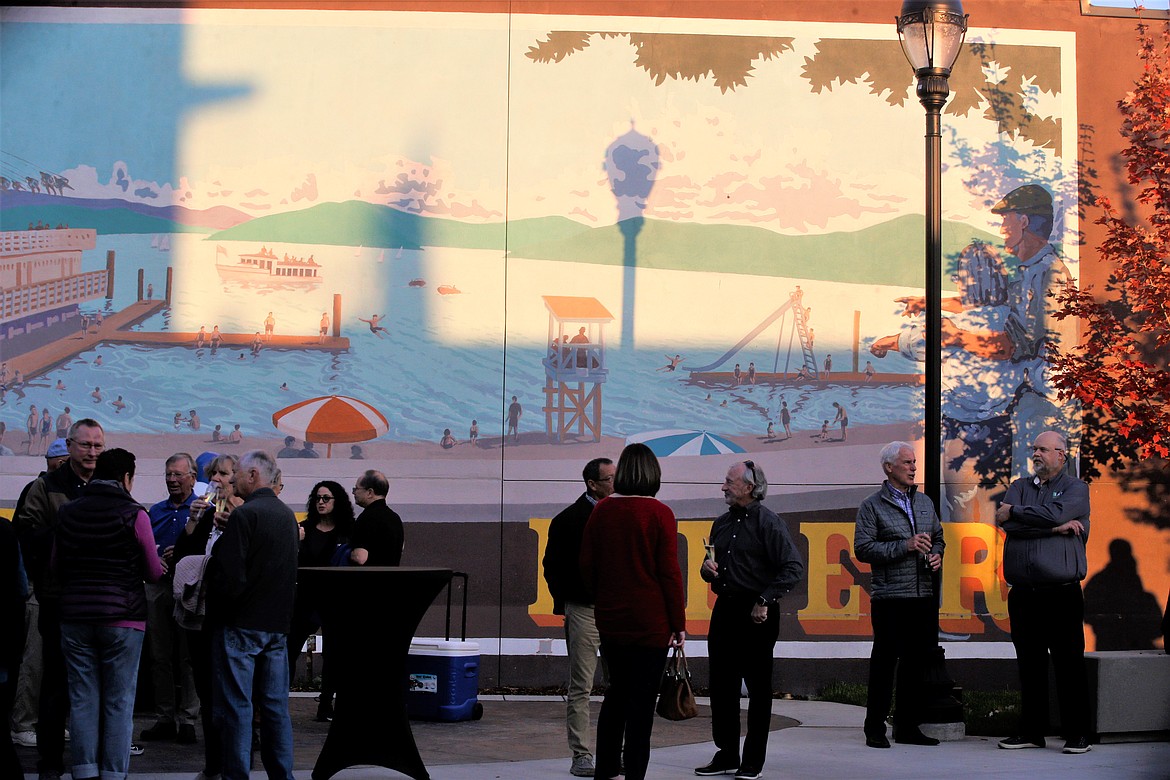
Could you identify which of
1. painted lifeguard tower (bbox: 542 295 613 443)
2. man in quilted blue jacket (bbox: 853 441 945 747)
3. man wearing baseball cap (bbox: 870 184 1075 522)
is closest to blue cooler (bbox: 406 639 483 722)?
painted lifeguard tower (bbox: 542 295 613 443)

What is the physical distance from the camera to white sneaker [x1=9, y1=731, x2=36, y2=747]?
914 centimetres

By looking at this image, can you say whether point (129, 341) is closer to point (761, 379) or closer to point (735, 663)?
point (761, 379)

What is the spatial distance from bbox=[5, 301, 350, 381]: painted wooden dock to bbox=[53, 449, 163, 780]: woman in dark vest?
5260mm

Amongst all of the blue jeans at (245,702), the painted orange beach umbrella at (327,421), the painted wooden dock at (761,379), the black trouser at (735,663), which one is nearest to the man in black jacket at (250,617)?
the blue jeans at (245,702)

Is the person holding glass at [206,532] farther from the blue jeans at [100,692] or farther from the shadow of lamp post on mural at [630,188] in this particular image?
the shadow of lamp post on mural at [630,188]

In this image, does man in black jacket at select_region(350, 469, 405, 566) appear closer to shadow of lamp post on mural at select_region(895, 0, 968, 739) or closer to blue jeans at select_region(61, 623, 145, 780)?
blue jeans at select_region(61, 623, 145, 780)

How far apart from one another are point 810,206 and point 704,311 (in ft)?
4.78

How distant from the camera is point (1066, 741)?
9.52 metres

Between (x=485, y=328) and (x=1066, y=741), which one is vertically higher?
(x=485, y=328)

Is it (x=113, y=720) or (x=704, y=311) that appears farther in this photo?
(x=704, y=311)

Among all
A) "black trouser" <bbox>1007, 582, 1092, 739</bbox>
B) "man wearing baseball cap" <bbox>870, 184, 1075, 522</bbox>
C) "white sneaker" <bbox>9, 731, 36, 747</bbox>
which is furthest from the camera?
"man wearing baseball cap" <bbox>870, 184, 1075, 522</bbox>

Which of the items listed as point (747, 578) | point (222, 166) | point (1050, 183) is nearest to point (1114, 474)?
point (1050, 183)

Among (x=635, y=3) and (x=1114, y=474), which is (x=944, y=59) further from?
(x=1114, y=474)

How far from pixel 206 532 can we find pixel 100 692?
146 cm
